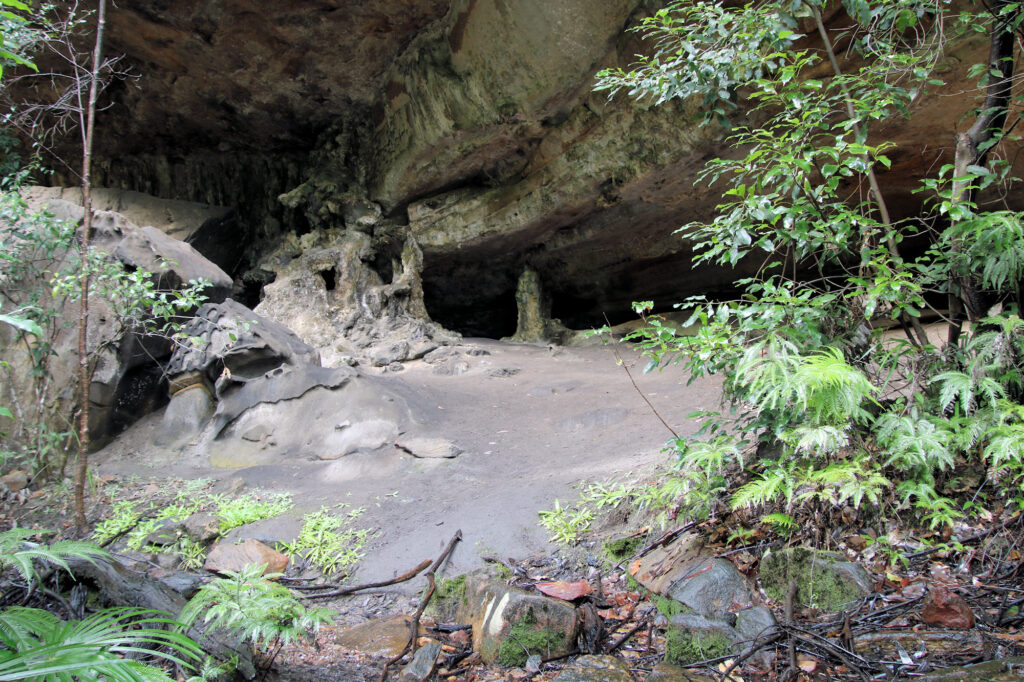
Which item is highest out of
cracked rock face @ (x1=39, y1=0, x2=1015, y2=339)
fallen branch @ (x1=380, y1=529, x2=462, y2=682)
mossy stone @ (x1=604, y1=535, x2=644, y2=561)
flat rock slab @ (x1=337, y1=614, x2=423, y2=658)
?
cracked rock face @ (x1=39, y1=0, x2=1015, y2=339)

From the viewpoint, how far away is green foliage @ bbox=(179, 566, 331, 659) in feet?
7.69

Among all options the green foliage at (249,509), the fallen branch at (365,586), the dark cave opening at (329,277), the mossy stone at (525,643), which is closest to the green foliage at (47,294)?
the green foliage at (249,509)

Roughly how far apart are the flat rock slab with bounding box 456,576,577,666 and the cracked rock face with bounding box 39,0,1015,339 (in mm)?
7306

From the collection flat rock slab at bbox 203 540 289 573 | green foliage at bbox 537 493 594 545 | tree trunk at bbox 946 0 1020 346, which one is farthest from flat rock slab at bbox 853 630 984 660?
flat rock slab at bbox 203 540 289 573

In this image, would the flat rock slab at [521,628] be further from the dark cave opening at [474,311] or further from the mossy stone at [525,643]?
the dark cave opening at [474,311]

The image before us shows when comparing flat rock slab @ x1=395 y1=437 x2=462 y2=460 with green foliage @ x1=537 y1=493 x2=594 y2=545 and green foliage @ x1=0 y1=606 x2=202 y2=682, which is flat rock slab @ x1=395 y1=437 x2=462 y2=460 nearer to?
green foliage @ x1=537 y1=493 x2=594 y2=545

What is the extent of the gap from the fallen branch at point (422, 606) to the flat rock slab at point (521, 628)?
32 centimetres

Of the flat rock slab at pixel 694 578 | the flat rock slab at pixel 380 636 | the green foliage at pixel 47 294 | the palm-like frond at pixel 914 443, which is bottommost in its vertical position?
the flat rock slab at pixel 380 636

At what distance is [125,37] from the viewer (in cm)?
987

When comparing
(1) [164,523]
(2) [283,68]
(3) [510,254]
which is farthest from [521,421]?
(2) [283,68]

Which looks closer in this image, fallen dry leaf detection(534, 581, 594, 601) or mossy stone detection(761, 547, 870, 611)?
mossy stone detection(761, 547, 870, 611)

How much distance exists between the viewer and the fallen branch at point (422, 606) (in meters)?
2.71

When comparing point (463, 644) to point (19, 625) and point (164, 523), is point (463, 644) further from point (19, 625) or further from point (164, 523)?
point (164, 523)

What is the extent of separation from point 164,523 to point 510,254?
32.6 feet
